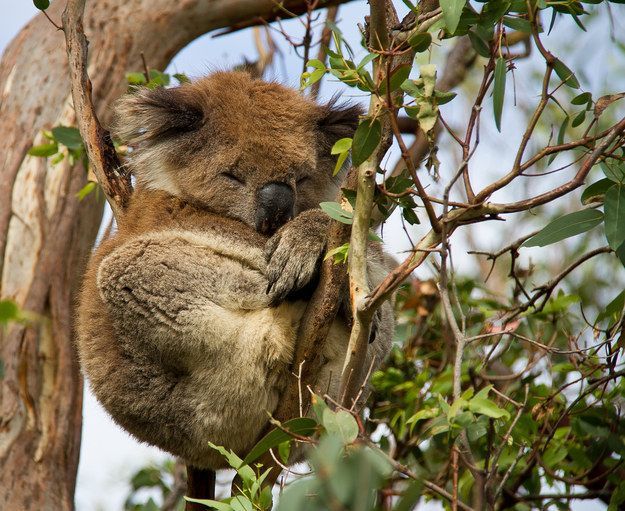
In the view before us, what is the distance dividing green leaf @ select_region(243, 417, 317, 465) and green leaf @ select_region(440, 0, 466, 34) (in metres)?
1.06

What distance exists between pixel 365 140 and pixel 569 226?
72cm

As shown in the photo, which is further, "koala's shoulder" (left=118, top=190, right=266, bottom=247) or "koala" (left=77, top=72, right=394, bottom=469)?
"koala's shoulder" (left=118, top=190, right=266, bottom=247)

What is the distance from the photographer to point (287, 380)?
2842mm

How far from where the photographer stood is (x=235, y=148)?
3320 millimetres

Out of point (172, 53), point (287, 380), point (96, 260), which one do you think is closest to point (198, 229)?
point (96, 260)

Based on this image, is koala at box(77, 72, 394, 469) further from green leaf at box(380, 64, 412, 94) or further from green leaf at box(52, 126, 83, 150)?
green leaf at box(380, 64, 412, 94)

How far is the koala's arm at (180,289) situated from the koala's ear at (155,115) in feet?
1.80

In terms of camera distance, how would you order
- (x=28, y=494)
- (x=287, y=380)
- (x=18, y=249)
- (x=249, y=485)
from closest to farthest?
(x=249, y=485) → (x=287, y=380) → (x=28, y=494) → (x=18, y=249)

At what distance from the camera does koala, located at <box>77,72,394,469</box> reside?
112 inches

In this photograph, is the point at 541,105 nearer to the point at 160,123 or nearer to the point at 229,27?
the point at 160,123

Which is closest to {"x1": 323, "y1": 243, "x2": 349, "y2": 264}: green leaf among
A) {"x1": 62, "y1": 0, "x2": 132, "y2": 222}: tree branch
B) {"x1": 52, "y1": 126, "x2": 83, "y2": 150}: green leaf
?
{"x1": 62, "y1": 0, "x2": 132, "y2": 222}: tree branch

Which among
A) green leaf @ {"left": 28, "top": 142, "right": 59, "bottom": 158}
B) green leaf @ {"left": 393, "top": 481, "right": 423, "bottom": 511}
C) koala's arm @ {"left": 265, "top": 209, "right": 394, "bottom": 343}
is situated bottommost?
green leaf @ {"left": 393, "top": 481, "right": 423, "bottom": 511}

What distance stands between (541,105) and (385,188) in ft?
1.55

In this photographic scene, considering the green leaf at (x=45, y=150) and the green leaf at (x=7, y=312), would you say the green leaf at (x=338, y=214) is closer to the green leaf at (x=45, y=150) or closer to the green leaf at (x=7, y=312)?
the green leaf at (x=7, y=312)
